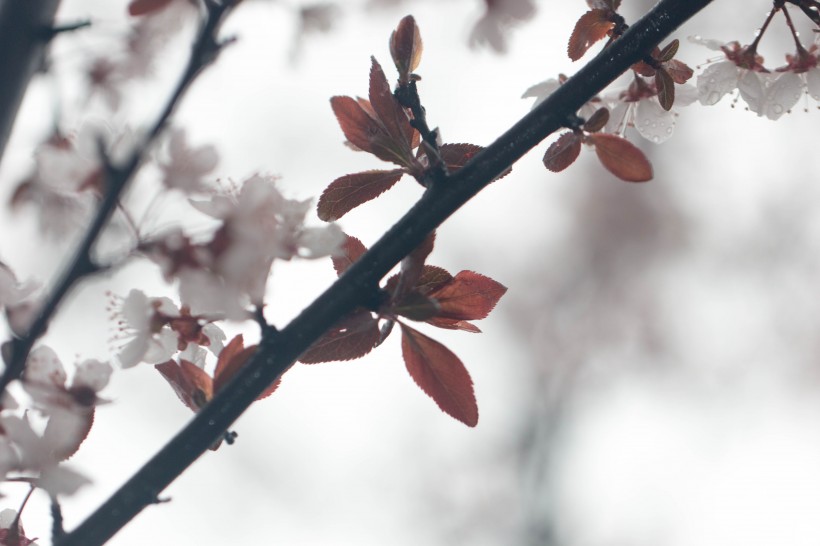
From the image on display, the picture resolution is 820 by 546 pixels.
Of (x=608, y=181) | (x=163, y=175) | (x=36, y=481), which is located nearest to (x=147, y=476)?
(x=36, y=481)

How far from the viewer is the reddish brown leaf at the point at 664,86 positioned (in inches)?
29.1

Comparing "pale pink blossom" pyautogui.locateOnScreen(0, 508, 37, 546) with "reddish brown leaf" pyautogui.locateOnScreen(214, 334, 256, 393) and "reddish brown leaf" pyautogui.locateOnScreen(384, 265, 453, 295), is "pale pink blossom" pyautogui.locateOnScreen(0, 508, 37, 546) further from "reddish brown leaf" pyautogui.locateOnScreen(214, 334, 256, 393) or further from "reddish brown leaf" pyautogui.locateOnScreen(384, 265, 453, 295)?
"reddish brown leaf" pyautogui.locateOnScreen(384, 265, 453, 295)

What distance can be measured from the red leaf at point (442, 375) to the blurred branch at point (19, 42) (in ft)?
1.27

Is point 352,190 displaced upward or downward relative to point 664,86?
downward

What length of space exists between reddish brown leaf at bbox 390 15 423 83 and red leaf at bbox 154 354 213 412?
31cm

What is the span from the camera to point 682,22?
663mm

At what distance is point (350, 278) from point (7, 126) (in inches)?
13.1

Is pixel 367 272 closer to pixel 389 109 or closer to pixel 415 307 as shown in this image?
pixel 415 307

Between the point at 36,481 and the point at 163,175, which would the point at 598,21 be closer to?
the point at 163,175

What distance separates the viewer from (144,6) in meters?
0.73

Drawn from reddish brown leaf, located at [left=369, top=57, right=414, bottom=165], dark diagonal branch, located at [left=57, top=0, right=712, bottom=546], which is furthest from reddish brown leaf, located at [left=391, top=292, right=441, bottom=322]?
A: reddish brown leaf, located at [left=369, top=57, right=414, bottom=165]

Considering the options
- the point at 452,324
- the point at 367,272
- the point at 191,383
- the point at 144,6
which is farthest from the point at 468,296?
the point at 144,6

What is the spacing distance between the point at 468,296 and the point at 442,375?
2.9 inches

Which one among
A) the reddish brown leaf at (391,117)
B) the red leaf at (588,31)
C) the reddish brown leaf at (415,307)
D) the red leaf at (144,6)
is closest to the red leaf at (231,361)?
the reddish brown leaf at (415,307)
